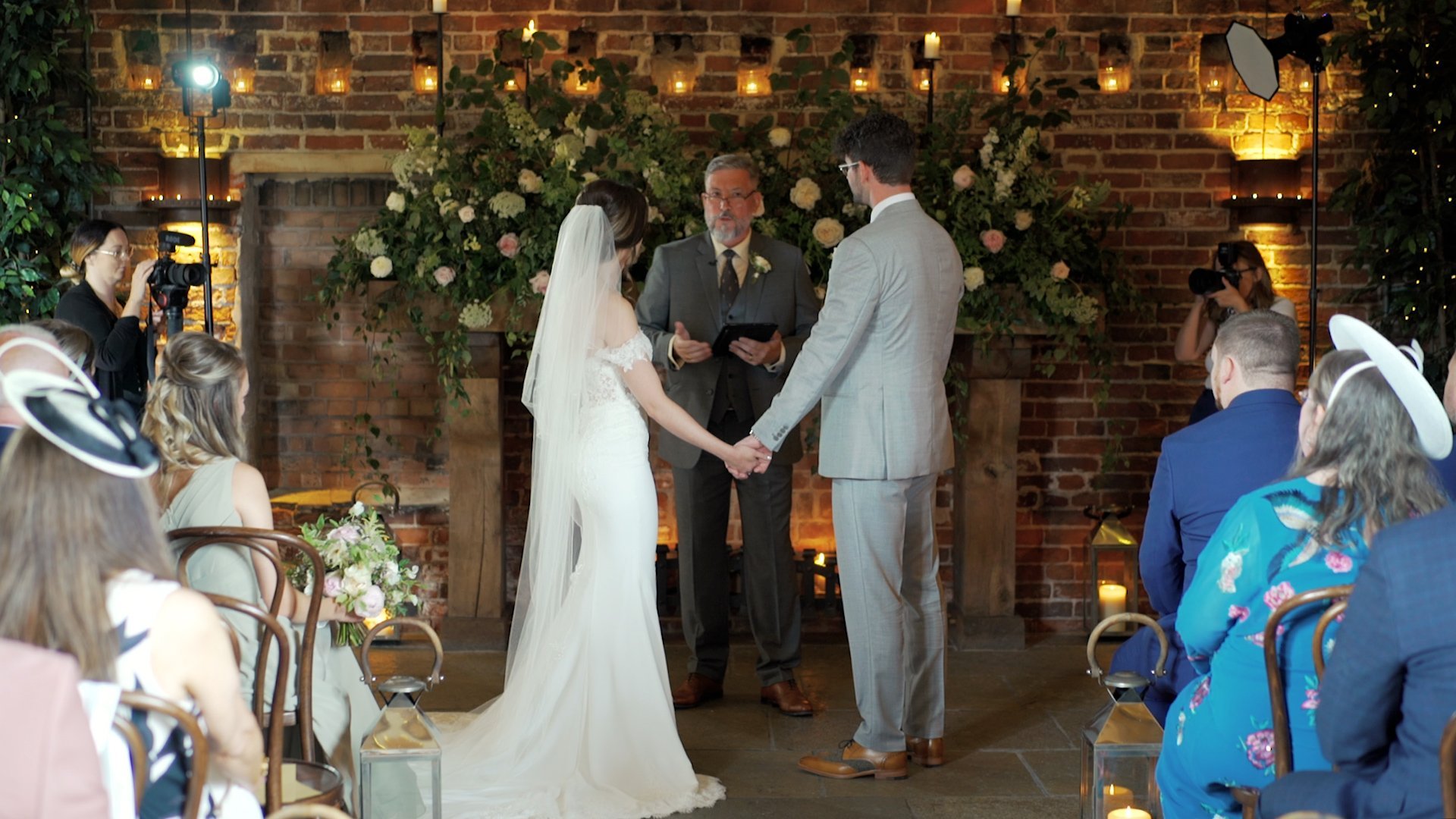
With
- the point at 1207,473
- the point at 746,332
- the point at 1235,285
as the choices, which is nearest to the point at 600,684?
the point at 746,332

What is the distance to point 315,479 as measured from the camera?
5.60 m

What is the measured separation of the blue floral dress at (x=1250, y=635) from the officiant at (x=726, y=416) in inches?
83.0

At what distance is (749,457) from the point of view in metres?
3.89

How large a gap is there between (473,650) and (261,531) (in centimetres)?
280

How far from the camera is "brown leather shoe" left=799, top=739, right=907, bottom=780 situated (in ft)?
12.4

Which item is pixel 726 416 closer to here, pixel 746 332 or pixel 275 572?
pixel 746 332

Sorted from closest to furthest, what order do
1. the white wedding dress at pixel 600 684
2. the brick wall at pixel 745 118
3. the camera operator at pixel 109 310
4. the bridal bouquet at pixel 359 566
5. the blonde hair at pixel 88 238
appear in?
the bridal bouquet at pixel 359 566 → the white wedding dress at pixel 600 684 → the camera operator at pixel 109 310 → the blonde hair at pixel 88 238 → the brick wall at pixel 745 118

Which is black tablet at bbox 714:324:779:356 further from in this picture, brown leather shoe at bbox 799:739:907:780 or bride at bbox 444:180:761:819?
brown leather shoe at bbox 799:739:907:780

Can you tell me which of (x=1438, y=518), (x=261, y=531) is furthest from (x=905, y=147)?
(x=1438, y=518)

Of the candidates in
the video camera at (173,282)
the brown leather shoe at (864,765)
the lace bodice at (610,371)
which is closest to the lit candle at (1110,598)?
the brown leather shoe at (864,765)

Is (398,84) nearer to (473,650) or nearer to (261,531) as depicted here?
(473,650)

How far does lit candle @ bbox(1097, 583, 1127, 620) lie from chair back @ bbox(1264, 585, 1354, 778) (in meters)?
2.96

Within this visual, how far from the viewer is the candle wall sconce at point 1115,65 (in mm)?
5504

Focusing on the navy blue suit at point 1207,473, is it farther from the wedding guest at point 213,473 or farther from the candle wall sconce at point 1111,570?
the candle wall sconce at point 1111,570
